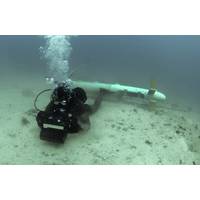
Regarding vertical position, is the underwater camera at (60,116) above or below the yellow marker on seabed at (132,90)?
below

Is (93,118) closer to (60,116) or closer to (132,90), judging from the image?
(60,116)

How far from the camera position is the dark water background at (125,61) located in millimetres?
11961

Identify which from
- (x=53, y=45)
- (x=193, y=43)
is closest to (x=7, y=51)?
(x=53, y=45)

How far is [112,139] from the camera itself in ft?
20.0

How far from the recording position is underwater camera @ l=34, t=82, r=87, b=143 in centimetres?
553

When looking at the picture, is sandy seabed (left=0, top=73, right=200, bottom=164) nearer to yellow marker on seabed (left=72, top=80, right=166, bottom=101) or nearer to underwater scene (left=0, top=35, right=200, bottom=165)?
underwater scene (left=0, top=35, right=200, bottom=165)

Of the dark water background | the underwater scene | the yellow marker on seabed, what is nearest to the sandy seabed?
the underwater scene

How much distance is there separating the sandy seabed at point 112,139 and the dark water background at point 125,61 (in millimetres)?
3499

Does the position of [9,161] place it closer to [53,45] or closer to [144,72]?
[53,45]

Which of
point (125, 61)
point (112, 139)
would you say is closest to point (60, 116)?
point (112, 139)

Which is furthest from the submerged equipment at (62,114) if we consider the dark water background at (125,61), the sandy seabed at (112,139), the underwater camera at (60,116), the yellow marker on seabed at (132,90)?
the dark water background at (125,61)

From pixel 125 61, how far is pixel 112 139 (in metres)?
11.1

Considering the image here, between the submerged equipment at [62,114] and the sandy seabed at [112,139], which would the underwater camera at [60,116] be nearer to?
the submerged equipment at [62,114]

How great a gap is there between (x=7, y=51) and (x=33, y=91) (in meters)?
8.47
